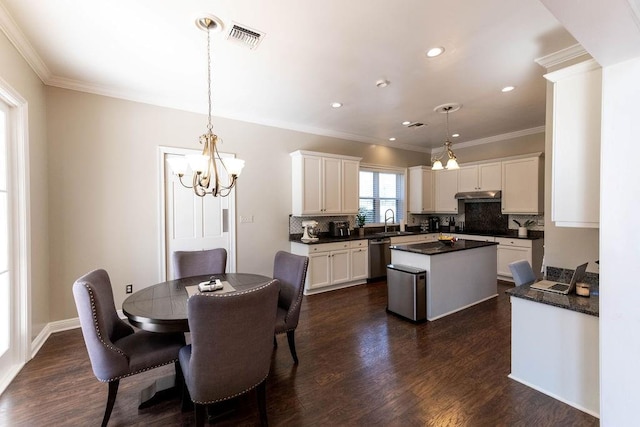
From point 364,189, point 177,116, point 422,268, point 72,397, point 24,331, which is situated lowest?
point 72,397

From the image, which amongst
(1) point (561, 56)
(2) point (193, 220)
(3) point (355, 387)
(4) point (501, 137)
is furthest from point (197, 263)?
(4) point (501, 137)

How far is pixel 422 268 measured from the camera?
3.53 m

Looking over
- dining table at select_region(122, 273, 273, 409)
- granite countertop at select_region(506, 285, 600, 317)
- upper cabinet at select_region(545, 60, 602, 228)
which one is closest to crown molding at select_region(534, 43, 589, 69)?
upper cabinet at select_region(545, 60, 602, 228)

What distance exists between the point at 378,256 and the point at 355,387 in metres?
3.18

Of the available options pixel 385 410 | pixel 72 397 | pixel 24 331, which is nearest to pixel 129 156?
pixel 24 331

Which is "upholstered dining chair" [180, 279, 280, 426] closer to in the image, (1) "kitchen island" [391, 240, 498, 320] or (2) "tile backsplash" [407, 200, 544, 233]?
(1) "kitchen island" [391, 240, 498, 320]

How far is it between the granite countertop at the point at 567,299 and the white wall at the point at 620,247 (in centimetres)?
37

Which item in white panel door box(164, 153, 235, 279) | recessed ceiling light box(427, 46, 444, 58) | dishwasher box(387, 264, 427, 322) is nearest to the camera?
recessed ceiling light box(427, 46, 444, 58)

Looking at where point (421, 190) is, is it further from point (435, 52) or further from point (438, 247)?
point (435, 52)

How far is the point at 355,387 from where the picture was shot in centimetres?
219

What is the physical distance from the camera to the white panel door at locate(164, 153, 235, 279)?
372cm

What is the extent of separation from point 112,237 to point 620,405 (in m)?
4.58

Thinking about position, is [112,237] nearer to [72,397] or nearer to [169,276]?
[169,276]

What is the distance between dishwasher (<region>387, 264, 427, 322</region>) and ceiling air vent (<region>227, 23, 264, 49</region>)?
2929 millimetres
